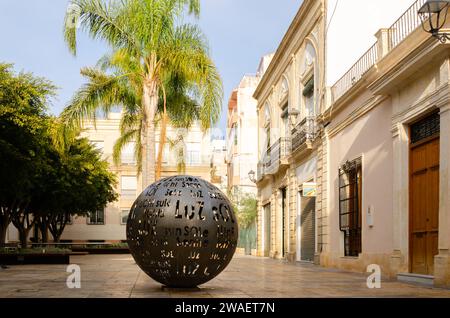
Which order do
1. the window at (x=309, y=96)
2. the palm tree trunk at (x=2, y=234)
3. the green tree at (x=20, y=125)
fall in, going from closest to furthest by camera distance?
1. the green tree at (x=20, y=125)
2. the window at (x=309, y=96)
3. the palm tree trunk at (x=2, y=234)

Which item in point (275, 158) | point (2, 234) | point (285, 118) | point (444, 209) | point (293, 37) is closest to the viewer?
point (444, 209)

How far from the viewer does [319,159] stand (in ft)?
73.3

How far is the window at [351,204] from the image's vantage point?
1848 cm

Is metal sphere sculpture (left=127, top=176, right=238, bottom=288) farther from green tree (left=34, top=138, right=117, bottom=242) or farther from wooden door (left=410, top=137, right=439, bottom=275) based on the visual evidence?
green tree (left=34, top=138, right=117, bottom=242)

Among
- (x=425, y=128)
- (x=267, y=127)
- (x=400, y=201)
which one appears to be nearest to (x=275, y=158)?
(x=267, y=127)

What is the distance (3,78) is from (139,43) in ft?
13.9

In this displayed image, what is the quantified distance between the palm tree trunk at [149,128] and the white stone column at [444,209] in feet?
33.0

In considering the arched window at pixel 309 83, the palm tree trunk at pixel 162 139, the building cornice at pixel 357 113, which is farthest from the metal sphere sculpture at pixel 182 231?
the arched window at pixel 309 83

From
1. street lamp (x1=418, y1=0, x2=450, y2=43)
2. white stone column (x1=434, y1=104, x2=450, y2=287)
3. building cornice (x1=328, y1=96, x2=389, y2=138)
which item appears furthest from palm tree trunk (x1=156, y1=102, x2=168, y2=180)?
street lamp (x1=418, y1=0, x2=450, y2=43)

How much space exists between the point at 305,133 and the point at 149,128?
6.02 m

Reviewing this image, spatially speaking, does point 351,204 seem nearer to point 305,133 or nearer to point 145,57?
point 305,133

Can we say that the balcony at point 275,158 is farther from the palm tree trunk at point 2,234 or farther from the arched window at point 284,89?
the palm tree trunk at point 2,234

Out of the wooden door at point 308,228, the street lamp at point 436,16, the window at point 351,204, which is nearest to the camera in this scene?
the street lamp at point 436,16

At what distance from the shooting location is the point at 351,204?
19.2 m
